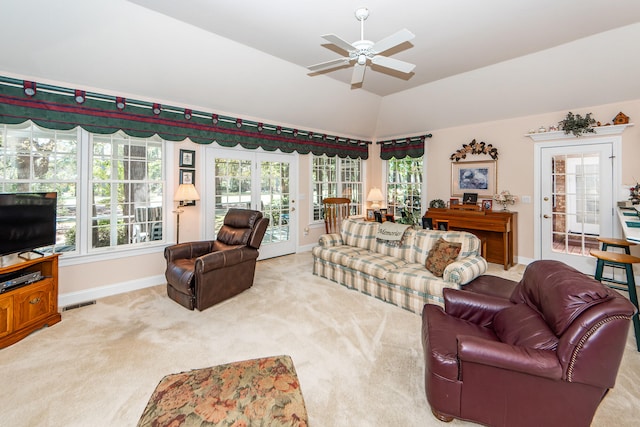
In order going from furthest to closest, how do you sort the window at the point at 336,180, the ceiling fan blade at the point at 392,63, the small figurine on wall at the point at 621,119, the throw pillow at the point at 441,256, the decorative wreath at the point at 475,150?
the window at the point at 336,180
the decorative wreath at the point at 475,150
the small figurine on wall at the point at 621,119
the throw pillow at the point at 441,256
the ceiling fan blade at the point at 392,63

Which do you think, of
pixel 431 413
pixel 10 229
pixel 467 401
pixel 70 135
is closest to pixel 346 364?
pixel 431 413

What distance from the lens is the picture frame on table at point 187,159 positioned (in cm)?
415

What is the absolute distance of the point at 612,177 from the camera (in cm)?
405

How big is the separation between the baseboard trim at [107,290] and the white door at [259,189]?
1.03 meters

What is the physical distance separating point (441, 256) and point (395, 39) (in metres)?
2.16

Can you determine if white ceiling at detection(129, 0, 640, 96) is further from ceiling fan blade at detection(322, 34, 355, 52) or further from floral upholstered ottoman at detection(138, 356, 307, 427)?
floral upholstered ottoman at detection(138, 356, 307, 427)

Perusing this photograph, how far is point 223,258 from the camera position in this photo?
319 cm

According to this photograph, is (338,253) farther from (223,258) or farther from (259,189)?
(259,189)

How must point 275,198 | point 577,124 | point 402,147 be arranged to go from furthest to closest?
1. point 402,147
2. point 275,198
3. point 577,124

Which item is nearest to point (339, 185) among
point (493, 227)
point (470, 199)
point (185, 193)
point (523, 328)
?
point (470, 199)

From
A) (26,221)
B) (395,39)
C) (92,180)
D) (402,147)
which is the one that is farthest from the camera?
(402,147)

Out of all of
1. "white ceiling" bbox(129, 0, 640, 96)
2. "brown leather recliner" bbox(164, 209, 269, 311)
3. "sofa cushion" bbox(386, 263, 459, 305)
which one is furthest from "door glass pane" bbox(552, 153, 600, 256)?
"brown leather recliner" bbox(164, 209, 269, 311)

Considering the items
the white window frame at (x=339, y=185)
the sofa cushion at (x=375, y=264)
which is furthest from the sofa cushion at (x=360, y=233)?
the white window frame at (x=339, y=185)

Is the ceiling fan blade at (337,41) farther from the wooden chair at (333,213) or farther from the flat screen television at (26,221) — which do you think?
the wooden chair at (333,213)
